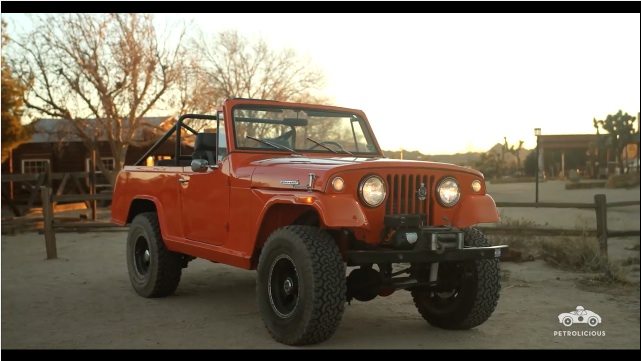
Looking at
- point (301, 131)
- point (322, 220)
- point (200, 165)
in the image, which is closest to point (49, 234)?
point (200, 165)

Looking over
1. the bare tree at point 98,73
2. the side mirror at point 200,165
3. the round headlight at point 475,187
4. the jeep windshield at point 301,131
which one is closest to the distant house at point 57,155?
the bare tree at point 98,73

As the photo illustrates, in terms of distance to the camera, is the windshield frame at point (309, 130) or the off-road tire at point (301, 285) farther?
the windshield frame at point (309, 130)

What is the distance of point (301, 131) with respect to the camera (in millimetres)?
6531

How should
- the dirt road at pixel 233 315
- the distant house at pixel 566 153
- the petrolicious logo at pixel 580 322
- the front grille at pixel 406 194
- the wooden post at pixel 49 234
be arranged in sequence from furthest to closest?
the distant house at pixel 566 153 → the wooden post at pixel 49 234 → the petrolicious logo at pixel 580 322 → the dirt road at pixel 233 315 → the front grille at pixel 406 194

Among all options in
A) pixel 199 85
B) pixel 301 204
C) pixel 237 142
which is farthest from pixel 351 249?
pixel 199 85

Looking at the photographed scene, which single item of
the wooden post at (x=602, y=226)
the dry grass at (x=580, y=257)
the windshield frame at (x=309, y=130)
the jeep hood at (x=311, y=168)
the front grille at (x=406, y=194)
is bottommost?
the dry grass at (x=580, y=257)

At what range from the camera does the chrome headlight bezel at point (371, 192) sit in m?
4.80

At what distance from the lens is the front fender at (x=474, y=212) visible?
5184mm

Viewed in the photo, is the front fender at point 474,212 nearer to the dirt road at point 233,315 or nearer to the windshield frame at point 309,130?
the dirt road at point 233,315

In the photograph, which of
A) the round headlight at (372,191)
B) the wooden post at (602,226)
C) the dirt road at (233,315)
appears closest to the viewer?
the round headlight at (372,191)

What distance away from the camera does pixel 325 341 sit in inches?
196

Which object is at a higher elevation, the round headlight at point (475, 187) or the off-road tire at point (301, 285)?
the round headlight at point (475, 187)

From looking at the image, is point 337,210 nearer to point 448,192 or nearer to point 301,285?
point 301,285

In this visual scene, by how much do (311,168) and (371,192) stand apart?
472 millimetres
